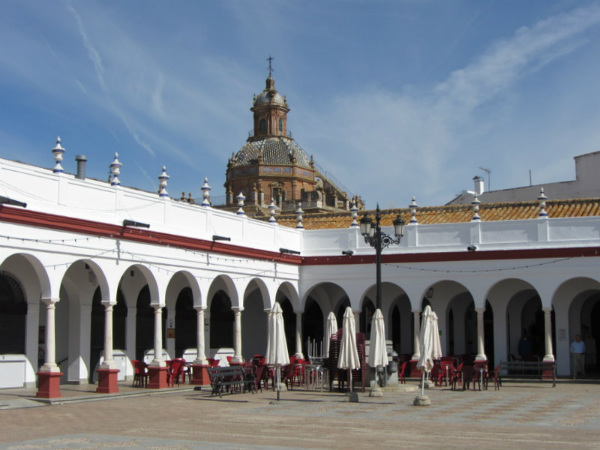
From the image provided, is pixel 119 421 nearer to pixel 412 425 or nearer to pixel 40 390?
pixel 40 390

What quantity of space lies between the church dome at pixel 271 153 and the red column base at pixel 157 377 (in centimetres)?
6934

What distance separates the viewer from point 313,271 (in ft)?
92.2

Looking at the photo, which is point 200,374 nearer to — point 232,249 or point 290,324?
point 232,249

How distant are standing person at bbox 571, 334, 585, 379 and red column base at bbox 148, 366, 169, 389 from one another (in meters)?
12.1

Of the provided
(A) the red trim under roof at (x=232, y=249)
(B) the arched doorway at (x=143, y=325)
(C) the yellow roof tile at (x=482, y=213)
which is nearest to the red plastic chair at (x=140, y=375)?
(B) the arched doorway at (x=143, y=325)

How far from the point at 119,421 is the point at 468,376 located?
9.78 metres

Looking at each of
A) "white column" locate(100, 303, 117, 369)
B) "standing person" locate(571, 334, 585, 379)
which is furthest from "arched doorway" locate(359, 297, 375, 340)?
"white column" locate(100, 303, 117, 369)

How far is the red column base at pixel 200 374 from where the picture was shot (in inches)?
867

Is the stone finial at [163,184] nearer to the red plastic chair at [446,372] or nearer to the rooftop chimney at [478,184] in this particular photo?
the red plastic chair at [446,372]

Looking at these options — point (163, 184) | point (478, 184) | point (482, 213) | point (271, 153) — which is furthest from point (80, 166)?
point (271, 153)

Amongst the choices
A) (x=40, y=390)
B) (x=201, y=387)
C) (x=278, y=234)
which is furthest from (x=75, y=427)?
(x=278, y=234)

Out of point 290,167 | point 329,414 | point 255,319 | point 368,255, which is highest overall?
point 290,167

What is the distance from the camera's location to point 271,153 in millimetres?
89625

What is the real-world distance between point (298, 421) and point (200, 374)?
28.4 ft
